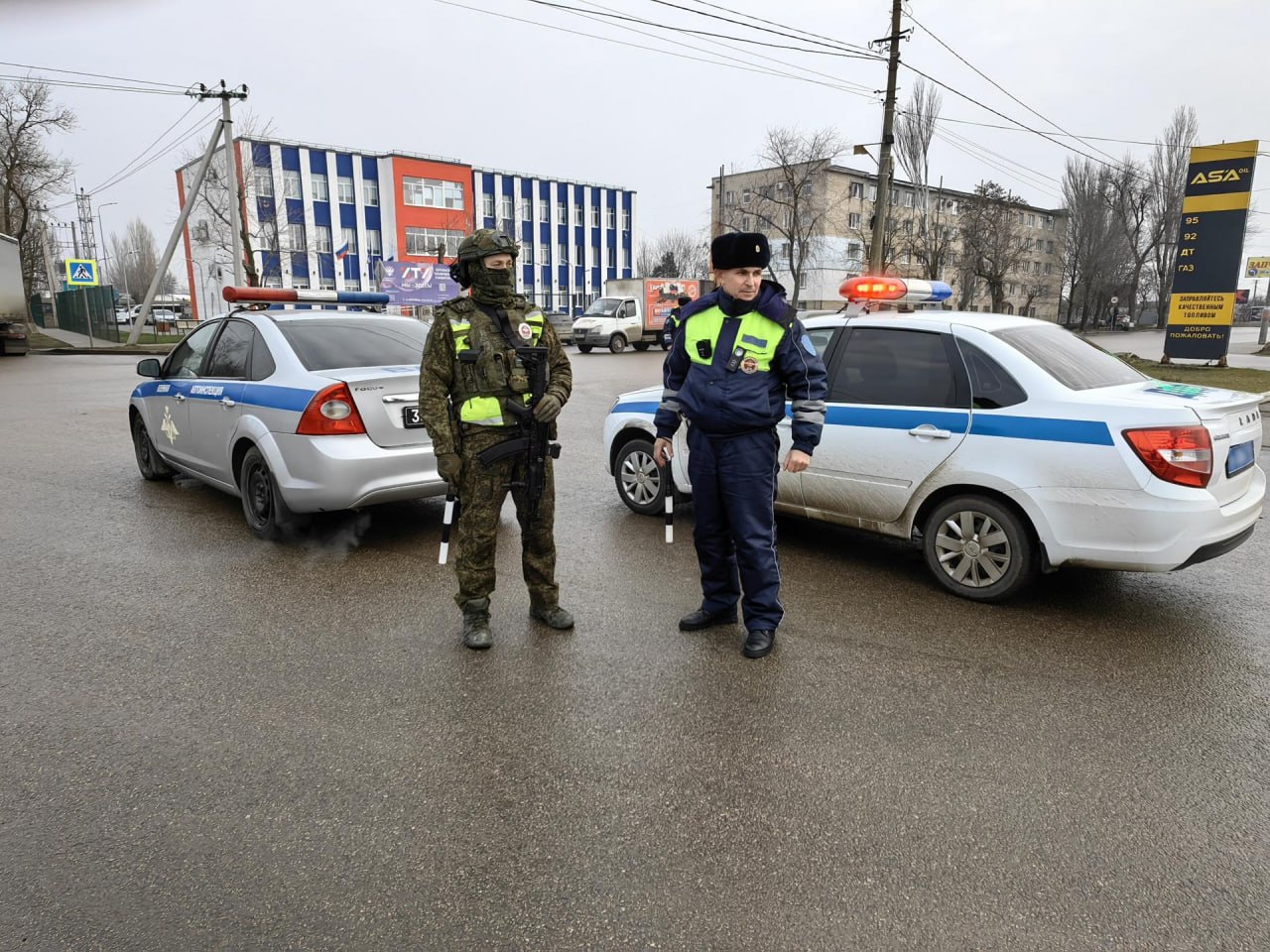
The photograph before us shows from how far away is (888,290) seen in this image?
18.2ft

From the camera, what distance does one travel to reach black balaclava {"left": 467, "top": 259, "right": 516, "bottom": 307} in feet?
12.6

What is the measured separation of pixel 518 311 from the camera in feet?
13.2

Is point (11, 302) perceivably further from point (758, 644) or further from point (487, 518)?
point (758, 644)

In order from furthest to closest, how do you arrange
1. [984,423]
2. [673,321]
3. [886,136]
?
[886,136]
[673,321]
[984,423]

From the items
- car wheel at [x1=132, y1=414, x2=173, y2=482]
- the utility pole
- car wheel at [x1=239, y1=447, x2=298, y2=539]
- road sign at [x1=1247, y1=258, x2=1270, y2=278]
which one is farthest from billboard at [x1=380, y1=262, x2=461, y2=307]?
road sign at [x1=1247, y1=258, x2=1270, y2=278]

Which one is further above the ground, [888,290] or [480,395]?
[888,290]

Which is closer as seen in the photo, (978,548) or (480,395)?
A: (480,395)

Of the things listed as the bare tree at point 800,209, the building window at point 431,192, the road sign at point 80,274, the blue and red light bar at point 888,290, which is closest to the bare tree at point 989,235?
the bare tree at point 800,209

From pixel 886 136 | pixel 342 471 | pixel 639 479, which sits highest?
pixel 886 136

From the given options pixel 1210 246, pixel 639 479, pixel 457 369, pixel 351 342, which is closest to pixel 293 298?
pixel 351 342

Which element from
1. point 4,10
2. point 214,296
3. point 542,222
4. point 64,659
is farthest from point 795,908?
point 542,222

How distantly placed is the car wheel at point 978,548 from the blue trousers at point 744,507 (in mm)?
1244

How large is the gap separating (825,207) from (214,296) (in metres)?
47.2

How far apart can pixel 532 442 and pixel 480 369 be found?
430 mm
